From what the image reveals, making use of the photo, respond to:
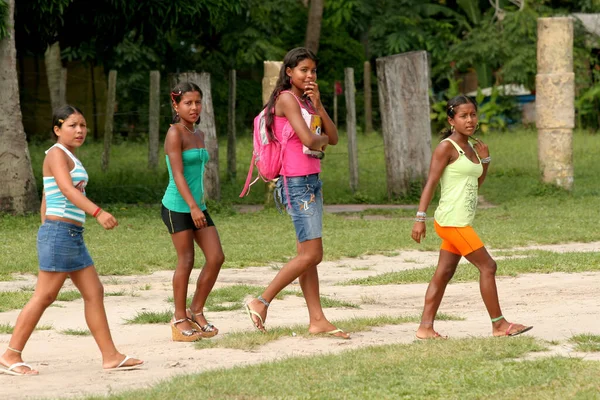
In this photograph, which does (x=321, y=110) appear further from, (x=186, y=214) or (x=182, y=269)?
(x=182, y=269)

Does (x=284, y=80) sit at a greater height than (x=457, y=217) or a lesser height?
greater

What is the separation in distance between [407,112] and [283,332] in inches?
385

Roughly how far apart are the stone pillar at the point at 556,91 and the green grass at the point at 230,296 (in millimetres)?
8391

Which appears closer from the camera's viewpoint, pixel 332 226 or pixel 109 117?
pixel 332 226

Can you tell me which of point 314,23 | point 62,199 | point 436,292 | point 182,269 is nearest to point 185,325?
point 182,269

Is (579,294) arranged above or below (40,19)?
below

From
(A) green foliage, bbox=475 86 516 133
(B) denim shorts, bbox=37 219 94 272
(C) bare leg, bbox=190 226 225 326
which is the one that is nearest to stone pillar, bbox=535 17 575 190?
(C) bare leg, bbox=190 226 225 326

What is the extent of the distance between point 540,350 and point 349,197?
36.4ft

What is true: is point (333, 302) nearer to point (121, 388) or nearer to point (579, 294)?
point (579, 294)

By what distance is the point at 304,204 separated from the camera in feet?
23.0

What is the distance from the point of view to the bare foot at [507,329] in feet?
22.6

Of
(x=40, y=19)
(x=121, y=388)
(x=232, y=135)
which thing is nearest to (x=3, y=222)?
(x=40, y=19)

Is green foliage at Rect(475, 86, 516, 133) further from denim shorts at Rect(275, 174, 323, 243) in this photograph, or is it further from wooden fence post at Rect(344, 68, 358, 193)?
denim shorts at Rect(275, 174, 323, 243)

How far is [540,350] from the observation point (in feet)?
21.1
